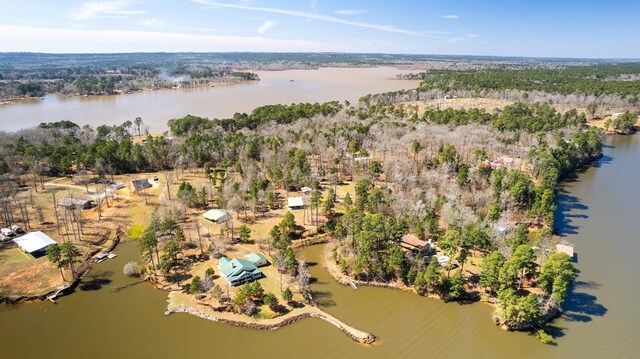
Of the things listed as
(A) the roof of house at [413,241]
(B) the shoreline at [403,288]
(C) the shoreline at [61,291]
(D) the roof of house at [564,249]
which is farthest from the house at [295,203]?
(D) the roof of house at [564,249]

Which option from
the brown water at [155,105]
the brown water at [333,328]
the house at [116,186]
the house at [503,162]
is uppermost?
the brown water at [155,105]

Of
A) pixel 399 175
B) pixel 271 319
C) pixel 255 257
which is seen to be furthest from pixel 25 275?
pixel 399 175

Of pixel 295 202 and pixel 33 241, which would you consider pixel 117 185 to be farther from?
pixel 295 202

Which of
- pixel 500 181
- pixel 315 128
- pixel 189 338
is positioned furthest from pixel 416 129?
pixel 189 338

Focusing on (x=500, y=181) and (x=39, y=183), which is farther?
(x=39, y=183)

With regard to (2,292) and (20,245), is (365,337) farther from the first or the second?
(20,245)

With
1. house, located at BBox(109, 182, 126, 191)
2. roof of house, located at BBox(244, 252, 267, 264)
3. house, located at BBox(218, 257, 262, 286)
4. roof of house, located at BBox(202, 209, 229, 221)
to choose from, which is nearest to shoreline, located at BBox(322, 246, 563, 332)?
roof of house, located at BBox(244, 252, 267, 264)

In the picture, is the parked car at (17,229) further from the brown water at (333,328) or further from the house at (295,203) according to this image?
the house at (295,203)

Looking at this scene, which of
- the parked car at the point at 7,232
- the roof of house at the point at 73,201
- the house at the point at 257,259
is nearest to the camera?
the house at the point at 257,259
